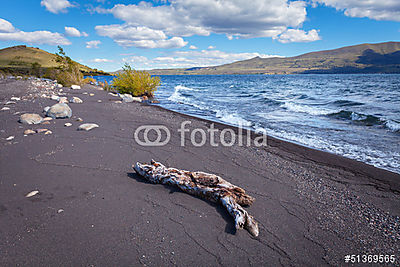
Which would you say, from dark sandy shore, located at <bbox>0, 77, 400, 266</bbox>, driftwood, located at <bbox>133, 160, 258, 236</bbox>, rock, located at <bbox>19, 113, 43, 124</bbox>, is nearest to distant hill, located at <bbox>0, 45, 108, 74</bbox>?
rock, located at <bbox>19, 113, 43, 124</bbox>

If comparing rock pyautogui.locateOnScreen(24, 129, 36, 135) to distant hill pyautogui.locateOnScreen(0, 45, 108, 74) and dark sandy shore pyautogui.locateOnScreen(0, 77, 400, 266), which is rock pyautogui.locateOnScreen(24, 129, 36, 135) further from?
distant hill pyautogui.locateOnScreen(0, 45, 108, 74)

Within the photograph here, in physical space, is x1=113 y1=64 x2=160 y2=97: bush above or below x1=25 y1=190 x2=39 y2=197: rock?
above

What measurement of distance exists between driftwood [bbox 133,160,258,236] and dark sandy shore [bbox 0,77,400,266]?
14cm

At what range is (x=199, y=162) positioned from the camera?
5891 millimetres

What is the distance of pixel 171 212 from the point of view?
3.54m

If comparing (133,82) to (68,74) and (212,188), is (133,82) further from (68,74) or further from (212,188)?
(212,188)

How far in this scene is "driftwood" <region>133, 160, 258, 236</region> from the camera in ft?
10.8

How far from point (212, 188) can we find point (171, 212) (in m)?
0.81

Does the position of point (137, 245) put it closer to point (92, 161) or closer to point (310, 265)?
point (310, 265)

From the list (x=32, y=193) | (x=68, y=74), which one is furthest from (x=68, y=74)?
(x=32, y=193)

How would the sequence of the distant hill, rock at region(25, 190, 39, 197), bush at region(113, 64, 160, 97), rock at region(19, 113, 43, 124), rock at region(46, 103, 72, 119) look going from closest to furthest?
1. rock at region(25, 190, 39, 197)
2. rock at region(19, 113, 43, 124)
3. rock at region(46, 103, 72, 119)
4. bush at region(113, 64, 160, 97)
5. the distant hill

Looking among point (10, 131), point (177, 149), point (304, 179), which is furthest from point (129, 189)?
point (10, 131)

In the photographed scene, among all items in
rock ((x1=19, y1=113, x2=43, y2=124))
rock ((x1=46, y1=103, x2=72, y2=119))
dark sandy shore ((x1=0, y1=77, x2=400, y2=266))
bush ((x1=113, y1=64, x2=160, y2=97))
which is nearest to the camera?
dark sandy shore ((x1=0, y1=77, x2=400, y2=266))

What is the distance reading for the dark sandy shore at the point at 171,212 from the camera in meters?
2.79
